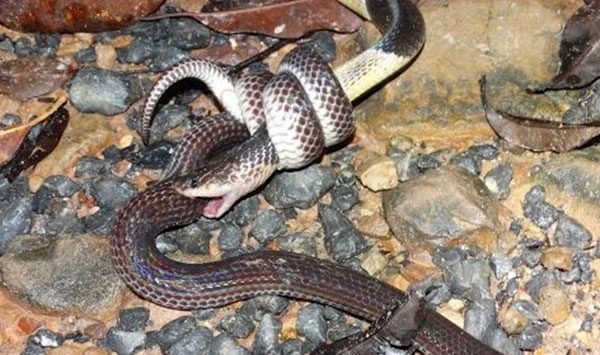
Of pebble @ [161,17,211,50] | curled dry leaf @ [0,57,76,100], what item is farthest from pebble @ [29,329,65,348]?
pebble @ [161,17,211,50]

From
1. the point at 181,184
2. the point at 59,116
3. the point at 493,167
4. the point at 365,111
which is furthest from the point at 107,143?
the point at 493,167

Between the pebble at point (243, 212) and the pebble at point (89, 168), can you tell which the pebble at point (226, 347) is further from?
the pebble at point (89, 168)

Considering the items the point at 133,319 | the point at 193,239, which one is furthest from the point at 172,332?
the point at 193,239

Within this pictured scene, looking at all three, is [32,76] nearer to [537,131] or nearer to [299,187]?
[299,187]

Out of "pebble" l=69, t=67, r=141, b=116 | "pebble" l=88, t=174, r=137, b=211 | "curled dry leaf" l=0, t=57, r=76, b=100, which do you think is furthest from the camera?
"curled dry leaf" l=0, t=57, r=76, b=100

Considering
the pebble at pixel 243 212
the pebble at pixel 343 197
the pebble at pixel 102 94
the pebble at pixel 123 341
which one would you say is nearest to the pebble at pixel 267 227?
the pebble at pixel 243 212

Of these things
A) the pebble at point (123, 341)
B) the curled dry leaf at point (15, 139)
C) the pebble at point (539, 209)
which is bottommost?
the pebble at point (123, 341)

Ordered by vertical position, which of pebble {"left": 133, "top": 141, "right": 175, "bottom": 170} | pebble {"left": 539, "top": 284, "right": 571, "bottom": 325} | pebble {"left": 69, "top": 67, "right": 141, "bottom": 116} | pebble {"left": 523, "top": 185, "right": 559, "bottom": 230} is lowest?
pebble {"left": 539, "top": 284, "right": 571, "bottom": 325}

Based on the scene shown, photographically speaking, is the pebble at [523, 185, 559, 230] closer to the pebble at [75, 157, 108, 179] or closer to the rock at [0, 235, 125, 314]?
the rock at [0, 235, 125, 314]
